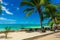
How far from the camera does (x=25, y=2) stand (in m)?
25.0

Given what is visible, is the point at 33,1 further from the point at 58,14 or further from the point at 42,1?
the point at 58,14

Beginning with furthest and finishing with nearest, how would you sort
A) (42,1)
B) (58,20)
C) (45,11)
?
(58,20) → (45,11) → (42,1)

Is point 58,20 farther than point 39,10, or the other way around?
point 58,20

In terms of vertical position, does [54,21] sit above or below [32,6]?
below

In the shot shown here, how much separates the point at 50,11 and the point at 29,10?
5610 mm

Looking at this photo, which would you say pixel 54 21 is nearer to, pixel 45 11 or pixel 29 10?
pixel 45 11

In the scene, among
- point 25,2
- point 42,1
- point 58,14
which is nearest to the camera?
point 42,1

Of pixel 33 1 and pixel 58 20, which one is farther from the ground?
pixel 33 1

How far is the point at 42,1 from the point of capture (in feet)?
75.1

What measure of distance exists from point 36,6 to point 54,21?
10960 millimetres

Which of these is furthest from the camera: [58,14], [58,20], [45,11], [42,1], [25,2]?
[58,20]

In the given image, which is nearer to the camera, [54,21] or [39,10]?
[39,10]

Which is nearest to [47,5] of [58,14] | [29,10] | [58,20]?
[29,10]

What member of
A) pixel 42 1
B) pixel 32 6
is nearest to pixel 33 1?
pixel 32 6
